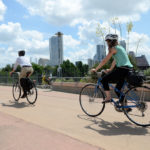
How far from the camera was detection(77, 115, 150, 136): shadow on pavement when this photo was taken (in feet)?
11.8

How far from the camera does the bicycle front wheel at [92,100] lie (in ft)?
15.3

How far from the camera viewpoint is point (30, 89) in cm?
648

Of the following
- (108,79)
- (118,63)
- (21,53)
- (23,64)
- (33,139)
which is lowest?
(33,139)

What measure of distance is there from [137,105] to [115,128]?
651mm

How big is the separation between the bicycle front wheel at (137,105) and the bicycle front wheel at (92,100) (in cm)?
68

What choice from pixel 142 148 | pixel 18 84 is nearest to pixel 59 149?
pixel 142 148

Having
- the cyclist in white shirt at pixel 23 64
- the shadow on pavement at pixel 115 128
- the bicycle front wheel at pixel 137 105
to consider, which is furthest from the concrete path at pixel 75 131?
the cyclist in white shirt at pixel 23 64

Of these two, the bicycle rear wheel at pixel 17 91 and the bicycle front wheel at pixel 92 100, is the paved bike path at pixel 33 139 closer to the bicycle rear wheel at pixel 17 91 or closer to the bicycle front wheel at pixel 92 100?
the bicycle front wheel at pixel 92 100

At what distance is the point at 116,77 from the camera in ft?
13.5

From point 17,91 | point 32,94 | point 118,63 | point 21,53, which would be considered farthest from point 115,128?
point 17,91

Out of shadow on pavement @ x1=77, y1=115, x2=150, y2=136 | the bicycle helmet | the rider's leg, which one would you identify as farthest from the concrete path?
the bicycle helmet

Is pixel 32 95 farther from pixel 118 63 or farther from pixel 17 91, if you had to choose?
pixel 118 63

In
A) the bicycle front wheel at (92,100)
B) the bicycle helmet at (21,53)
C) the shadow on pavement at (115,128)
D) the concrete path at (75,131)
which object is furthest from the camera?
the bicycle helmet at (21,53)

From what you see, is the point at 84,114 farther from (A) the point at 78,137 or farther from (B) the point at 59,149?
(B) the point at 59,149
